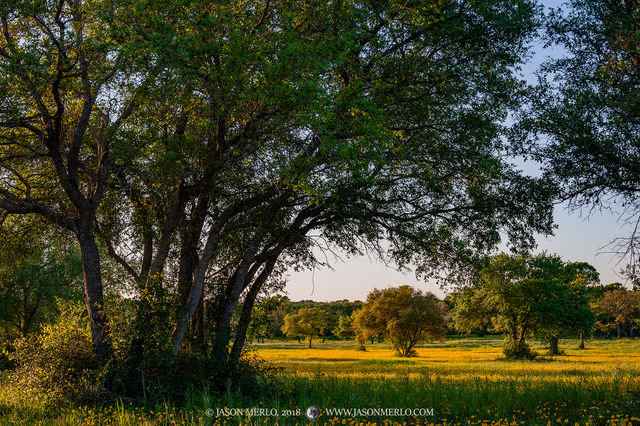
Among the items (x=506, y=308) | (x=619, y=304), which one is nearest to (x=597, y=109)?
(x=506, y=308)

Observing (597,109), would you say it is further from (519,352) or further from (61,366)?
(519,352)

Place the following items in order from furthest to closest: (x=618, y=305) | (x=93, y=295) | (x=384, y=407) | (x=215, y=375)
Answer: (x=618, y=305), (x=93, y=295), (x=215, y=375), (x=384, y=407)

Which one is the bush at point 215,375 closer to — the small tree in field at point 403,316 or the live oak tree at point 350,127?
the live oak tree at point 350,127

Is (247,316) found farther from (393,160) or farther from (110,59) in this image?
(110,59)

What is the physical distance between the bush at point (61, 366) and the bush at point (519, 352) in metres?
36.8

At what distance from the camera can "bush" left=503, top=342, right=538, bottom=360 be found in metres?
38.8

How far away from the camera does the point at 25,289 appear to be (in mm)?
36875

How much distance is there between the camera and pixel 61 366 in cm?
1112

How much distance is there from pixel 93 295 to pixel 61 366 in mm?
1959

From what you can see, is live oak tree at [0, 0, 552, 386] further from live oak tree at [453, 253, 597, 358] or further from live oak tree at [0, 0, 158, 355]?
live oak tree at [453, 253, 597, 358]

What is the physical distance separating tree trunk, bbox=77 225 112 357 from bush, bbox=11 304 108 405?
0.25 metres

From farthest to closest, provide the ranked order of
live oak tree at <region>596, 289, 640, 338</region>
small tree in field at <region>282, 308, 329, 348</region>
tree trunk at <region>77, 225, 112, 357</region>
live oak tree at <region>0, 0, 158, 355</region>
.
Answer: live oak tree at <region>596, 289, 640, 338</region>
small tree in field at <region>282, 308, 329, 348</region>
tree trunk at <region>77, 225, 112, 357</region>
live oak tree at <region>0, 0, 158, 355</region>

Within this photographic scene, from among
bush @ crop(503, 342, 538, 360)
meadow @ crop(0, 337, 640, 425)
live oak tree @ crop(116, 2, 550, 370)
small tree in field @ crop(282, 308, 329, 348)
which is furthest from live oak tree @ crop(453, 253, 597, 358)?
small tree in field @ crop(282, 308, 329, 348)

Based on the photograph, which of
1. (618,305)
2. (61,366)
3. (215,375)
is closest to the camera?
(61,366)
